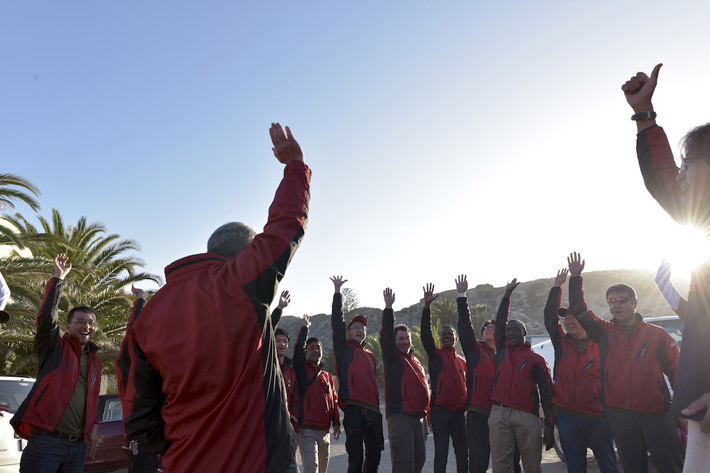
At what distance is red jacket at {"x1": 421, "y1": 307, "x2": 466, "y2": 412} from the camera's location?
292 inches

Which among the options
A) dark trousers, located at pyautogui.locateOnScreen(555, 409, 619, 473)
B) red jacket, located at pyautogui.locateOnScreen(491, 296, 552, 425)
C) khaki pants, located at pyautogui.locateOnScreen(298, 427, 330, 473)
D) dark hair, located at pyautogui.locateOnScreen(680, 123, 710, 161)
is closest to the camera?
dark hair, located at pyautogui.locateOnScreen(680, 123, 710, 161)

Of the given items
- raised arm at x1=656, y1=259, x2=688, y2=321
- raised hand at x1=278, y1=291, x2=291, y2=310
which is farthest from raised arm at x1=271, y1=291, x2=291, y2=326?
raised arm at x1=656, y1=259, x2=688, y2=321

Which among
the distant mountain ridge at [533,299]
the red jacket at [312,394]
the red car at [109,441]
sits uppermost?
the distant mountain ridge at [533,299]

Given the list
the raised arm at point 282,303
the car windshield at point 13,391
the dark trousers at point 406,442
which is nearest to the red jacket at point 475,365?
the dark trousers at point 406,442

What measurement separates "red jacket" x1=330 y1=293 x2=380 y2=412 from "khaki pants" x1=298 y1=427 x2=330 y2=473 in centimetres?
53

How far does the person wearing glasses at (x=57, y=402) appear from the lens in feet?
15.4

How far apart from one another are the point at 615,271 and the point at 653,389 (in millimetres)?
62069

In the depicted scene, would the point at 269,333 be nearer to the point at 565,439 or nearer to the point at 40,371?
the point at 40,371

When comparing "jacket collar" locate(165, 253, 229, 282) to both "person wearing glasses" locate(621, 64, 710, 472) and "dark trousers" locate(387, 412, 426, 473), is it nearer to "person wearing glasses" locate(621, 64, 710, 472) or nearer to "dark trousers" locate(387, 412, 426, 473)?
"person wearing glasses" locate(621, 64, 710, 472)

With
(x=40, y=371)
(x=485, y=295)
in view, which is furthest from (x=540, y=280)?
(x=40, y=371)

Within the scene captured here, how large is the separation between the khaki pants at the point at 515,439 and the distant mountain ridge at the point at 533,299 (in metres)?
46.1

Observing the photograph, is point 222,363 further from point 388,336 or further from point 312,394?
point 312,394

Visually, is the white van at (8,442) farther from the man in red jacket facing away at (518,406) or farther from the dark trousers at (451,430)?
the man in red jacket facing away at (518,406)

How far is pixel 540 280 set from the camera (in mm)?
60312
